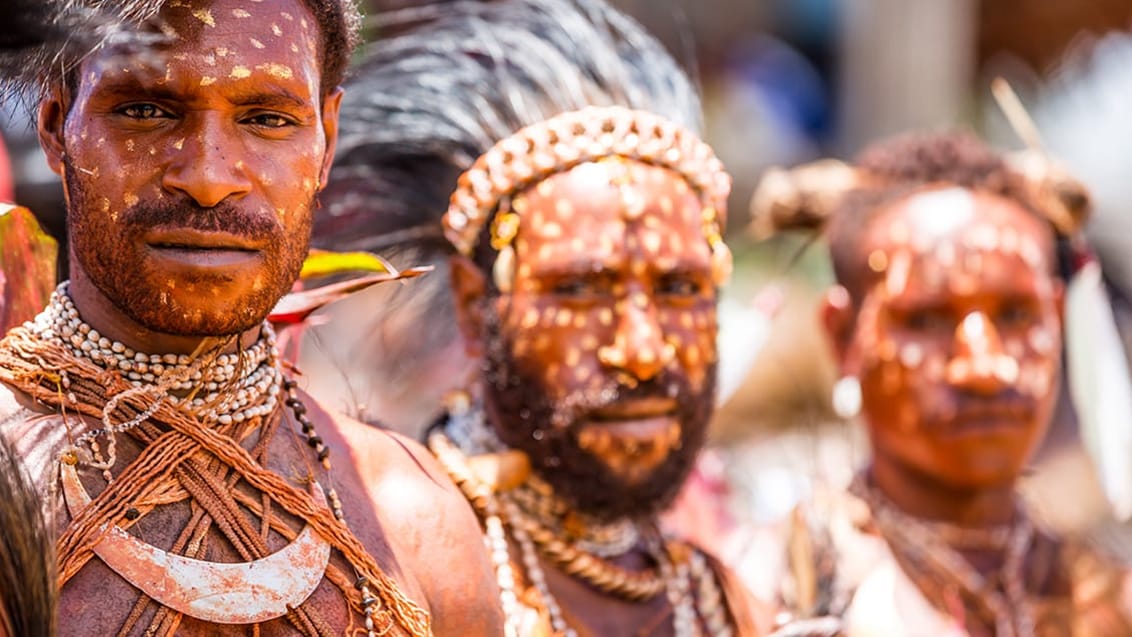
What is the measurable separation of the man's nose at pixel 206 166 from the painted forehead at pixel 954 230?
2.41 meters

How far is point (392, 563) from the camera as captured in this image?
95.7 inches

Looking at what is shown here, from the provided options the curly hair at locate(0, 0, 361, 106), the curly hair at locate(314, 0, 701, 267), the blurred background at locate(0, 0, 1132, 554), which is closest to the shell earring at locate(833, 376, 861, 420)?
the blurred background at locate(0, 0, 1132, 554)

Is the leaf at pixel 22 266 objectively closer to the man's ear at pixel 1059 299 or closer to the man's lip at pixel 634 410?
the man's lip at pixel 634 410

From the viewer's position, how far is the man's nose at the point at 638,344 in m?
3.23

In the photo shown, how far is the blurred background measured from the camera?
208 inches

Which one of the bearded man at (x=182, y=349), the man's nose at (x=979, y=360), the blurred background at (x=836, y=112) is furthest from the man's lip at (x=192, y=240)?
the man's nose at (x=979, y=360)

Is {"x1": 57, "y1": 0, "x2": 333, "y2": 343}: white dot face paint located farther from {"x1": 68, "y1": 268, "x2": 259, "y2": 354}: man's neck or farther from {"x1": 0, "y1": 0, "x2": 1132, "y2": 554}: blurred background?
{"x1": 0, "y1": 0, "x2": 1132, "y2": 554}: blurred background

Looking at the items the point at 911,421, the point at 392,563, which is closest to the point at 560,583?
the point at 392,563

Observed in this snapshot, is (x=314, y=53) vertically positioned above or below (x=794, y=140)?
above

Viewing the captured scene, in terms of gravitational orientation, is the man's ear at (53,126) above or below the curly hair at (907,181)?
above

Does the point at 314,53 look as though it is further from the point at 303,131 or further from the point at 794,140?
the point at 794,140

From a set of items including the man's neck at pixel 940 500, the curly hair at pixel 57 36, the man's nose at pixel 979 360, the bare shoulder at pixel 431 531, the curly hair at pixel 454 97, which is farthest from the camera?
the man's neck at pixel 940 500

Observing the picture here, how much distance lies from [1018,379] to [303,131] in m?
2.38

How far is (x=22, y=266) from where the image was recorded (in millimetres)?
2707
